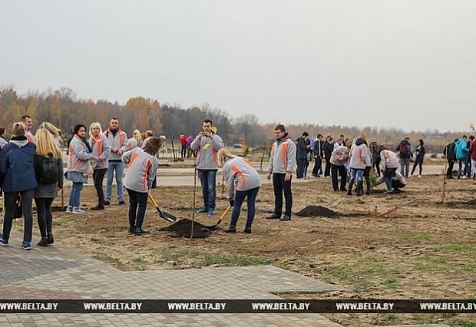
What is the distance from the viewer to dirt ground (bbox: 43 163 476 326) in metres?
7.51

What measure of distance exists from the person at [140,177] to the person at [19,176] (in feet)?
6.39

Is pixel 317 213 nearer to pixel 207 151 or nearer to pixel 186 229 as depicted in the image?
pixel 207 151

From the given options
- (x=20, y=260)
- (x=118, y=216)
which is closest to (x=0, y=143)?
(x=118, y=216)

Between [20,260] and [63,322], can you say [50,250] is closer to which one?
[20,260]

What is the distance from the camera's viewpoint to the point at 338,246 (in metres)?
10.5

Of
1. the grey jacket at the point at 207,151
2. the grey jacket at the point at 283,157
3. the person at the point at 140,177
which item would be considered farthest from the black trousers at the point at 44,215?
the grey jacket at the point at 283,157

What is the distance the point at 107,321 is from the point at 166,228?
20.5 ft

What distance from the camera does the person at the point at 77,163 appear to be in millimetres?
14562

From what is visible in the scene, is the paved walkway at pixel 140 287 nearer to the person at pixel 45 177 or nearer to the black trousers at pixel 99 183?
the person at pixel 45 177

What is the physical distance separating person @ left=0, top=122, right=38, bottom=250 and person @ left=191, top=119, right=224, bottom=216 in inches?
185

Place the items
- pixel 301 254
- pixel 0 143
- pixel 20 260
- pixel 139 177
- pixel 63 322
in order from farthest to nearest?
1. pixel 0 143
2. pixel 139 177
3. pixel 301 254
4. pixel 20 260
5. pixel 63 322

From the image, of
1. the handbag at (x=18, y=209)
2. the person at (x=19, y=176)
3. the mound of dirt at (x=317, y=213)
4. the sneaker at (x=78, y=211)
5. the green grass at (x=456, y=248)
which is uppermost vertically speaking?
the person at (x=19, y=176)

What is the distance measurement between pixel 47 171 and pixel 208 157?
15.4ft

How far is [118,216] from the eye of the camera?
14.1 metres
